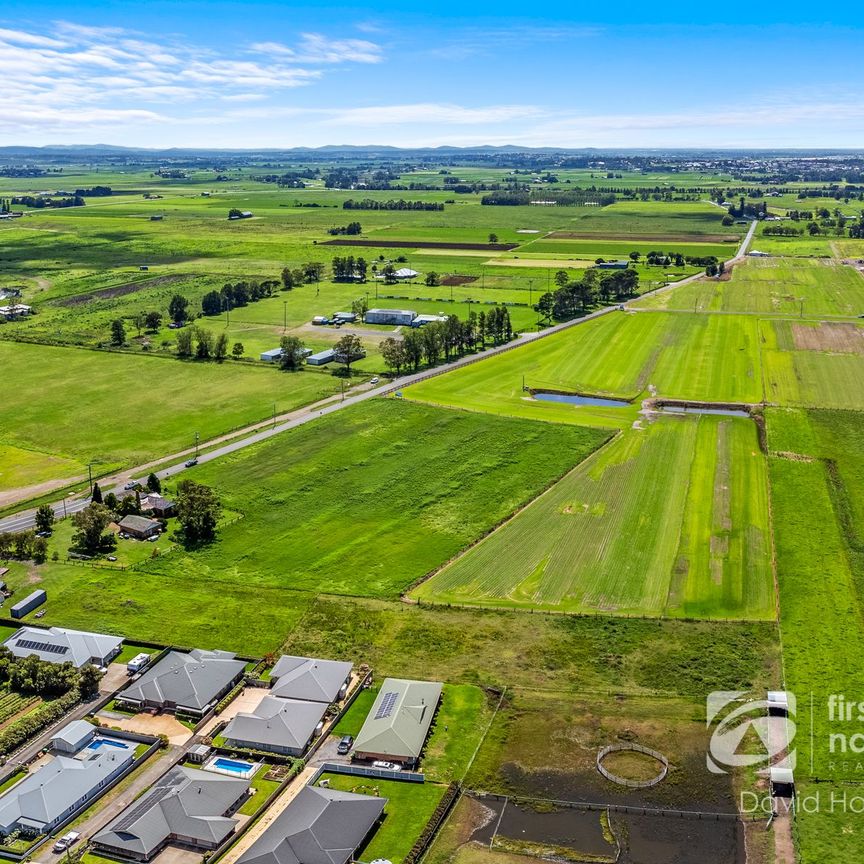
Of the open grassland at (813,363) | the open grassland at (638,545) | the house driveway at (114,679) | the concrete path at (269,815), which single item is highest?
the open grassland at (813,363)

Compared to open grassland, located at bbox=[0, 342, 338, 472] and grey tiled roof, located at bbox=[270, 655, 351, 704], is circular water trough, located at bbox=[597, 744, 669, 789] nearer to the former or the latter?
grey tiled roof, located at bbox=[270, 655, 351, 704]

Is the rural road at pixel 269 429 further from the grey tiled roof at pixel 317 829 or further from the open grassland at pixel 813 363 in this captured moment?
the grey tiled roof at pixel 317 829

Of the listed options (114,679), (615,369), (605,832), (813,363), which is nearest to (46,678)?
(114,679)

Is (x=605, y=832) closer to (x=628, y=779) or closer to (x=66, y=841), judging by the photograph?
(x=628, y=779)

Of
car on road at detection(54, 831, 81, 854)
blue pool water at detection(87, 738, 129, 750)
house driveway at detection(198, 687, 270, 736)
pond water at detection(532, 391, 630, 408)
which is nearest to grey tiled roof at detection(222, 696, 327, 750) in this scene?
house driveway at detection(198, 687, 270, 736)

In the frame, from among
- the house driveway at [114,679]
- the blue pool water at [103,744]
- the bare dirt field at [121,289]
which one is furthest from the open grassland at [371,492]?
the bare dirt field at [121,289]

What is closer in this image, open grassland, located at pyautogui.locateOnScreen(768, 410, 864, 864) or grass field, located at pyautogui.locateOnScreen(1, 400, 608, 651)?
open grassland, located at pyautogui.locateOnScreen(768, 410, 864, 864)
